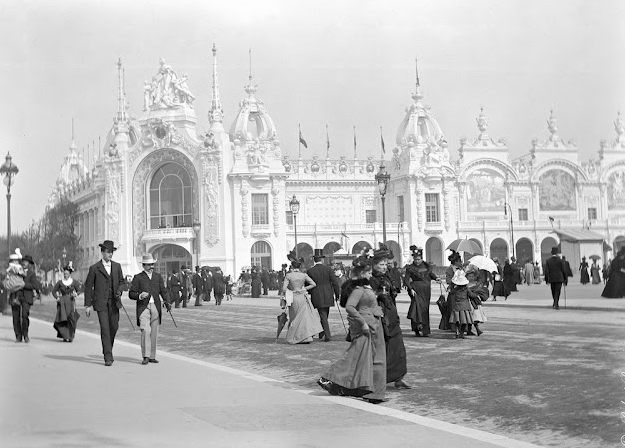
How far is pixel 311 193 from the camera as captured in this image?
81812 millimetres

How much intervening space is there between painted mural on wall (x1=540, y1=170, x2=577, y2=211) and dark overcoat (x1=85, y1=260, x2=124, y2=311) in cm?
7230

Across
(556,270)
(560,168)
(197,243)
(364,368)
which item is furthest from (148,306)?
(560,168)

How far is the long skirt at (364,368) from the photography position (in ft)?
33.5

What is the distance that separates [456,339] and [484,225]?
206 feet

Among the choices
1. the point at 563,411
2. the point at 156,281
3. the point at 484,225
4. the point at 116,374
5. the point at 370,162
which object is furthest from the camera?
the point at 370,162

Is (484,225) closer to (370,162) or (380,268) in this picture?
(370,162)

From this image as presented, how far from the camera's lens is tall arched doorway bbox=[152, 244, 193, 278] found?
7631 cm

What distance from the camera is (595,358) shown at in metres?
12.9

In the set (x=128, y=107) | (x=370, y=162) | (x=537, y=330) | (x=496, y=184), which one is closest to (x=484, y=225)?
(x=496, y=184)

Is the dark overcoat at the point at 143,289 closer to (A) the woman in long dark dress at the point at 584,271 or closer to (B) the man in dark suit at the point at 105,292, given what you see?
(B) the man in dark suit at the point at 105,292

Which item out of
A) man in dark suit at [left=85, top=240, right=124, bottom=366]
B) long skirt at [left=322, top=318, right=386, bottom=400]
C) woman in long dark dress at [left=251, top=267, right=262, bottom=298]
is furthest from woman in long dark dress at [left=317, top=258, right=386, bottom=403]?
woman in long dark dress at [left=251, top=267, right=262, bottom=298]

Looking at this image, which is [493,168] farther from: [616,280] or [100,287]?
Result: [100,287]

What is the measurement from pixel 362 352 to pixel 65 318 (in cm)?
998

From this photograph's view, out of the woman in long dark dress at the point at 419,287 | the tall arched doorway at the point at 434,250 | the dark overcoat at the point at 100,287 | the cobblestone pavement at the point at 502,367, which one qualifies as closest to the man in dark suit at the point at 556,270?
the cobblestone pavement at the point at 502,367
